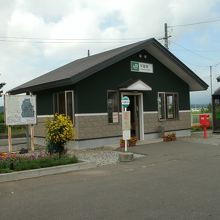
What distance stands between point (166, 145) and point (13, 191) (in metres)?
10.1

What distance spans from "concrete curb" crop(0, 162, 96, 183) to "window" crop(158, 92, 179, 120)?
9.48 m

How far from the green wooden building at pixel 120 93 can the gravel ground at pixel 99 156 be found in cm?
105

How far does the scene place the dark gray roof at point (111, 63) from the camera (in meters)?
17.6

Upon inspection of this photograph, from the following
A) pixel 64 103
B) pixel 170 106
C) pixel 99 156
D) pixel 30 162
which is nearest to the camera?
pixel 30 162

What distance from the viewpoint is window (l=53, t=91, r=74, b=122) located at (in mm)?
18406

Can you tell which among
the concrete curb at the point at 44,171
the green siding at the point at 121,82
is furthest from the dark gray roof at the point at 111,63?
the concrete curb at the point at 44,171

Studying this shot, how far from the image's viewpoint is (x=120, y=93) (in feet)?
64.7

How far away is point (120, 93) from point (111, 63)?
1752 millimetres

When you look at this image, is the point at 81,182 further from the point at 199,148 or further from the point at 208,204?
the point at 199,148

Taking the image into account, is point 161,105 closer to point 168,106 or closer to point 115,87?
point 168,106

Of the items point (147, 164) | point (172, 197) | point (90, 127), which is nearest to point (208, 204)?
point (172, 197)

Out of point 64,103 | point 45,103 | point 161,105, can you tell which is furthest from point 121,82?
point 45,103

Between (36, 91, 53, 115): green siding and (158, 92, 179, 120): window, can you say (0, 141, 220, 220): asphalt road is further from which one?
(158, 92, 179, 120): window

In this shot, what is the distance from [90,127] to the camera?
18.2m
